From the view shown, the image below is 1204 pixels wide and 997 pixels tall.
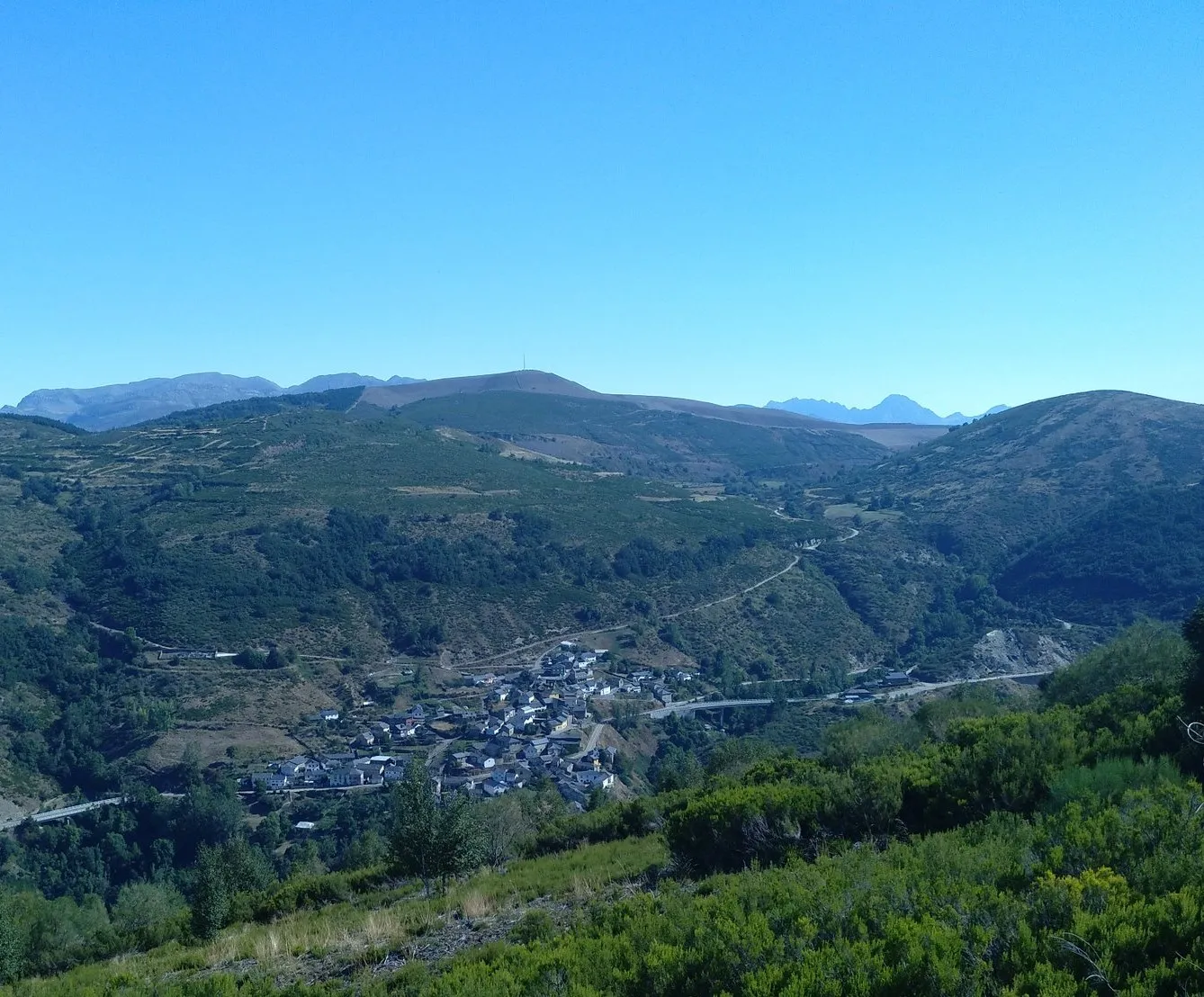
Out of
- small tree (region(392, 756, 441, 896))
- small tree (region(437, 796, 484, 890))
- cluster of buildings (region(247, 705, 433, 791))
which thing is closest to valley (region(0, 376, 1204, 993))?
small tree (region(437, 796, 484, 890))

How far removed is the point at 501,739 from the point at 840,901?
139 ft

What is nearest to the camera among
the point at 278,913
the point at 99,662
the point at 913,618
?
the point at 278,913


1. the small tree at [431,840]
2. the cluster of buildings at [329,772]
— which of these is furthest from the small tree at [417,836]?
the cluster of buildings at [329,772]

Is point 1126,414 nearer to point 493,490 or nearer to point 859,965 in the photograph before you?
point 493,490

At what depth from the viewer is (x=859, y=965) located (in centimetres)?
514

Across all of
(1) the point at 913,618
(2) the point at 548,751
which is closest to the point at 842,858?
(2) the point at 548,751

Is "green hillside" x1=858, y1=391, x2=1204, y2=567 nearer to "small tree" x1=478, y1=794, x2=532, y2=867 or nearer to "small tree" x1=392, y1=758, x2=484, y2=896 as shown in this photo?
"small tree" x1=478, y1=794, x2=532, y2=867

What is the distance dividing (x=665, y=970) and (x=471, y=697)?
49249 millimetres

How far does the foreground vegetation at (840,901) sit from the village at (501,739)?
69.7ft

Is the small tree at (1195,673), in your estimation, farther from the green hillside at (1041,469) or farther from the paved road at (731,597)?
the green hillside at (1041,469)

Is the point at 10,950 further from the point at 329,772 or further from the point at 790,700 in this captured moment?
the point at 790,700

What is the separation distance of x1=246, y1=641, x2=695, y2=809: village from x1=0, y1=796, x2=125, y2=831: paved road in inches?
245

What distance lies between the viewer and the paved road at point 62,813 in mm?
37156

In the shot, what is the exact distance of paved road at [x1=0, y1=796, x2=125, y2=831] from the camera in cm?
3716
